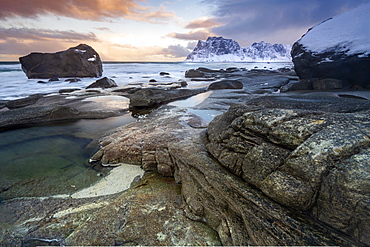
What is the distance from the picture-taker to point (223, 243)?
222 centimetres

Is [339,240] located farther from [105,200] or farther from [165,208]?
[105,200]

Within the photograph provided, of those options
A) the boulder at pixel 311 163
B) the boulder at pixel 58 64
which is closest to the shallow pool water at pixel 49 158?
the boulder at pixel 311 163

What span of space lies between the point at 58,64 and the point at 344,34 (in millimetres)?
38630

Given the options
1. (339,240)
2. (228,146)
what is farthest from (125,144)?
(339,240)

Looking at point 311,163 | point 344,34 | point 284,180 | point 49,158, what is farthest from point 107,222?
point 344,34

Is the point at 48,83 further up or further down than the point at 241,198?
further down

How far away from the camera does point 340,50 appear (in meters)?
9.35

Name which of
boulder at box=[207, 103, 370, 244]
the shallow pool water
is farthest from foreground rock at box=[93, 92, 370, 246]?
the shallow pool water

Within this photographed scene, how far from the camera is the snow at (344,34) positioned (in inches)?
338

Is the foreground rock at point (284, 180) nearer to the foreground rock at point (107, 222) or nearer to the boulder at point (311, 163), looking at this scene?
the boulder at point (311, 163)

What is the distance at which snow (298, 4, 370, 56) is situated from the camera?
8.59m

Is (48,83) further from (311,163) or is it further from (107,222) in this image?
(311,163)

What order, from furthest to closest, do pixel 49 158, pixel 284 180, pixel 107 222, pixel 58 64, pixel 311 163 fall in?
pixel 58 64
pixel 49 158
pixel 107 222
pixel 284 180
pixel 311 163

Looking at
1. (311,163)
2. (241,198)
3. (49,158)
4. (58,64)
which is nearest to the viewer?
(311,163)
